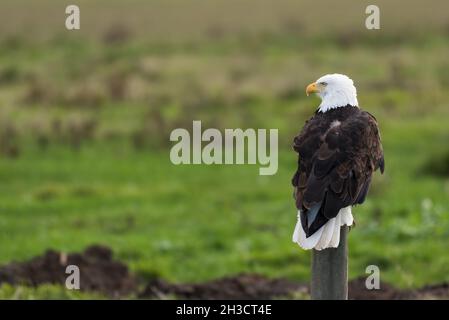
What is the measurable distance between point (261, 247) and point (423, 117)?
10057 mm

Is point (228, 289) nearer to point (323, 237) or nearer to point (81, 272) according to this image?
point (81, 272)

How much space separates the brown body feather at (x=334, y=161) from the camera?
5.98m

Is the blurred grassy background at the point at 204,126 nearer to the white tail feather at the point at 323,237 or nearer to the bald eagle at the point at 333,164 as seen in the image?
the bald eagle at the point at 333,164

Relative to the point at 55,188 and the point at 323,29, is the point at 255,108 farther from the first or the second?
the point at 323,29

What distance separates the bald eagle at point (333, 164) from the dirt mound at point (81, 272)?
386 cm

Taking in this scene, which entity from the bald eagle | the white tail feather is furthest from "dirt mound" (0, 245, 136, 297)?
the white tail feather

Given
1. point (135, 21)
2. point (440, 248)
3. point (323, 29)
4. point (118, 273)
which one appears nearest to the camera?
point (118, 273)

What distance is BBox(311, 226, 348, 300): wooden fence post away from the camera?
586cm

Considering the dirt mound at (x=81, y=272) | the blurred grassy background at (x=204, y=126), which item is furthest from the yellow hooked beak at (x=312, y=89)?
the blurred grassy background at (x=204, y=126)

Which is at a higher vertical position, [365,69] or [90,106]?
[365,69]

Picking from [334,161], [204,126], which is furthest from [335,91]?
[204,126]

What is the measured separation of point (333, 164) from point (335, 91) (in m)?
0.92

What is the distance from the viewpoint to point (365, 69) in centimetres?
2906
